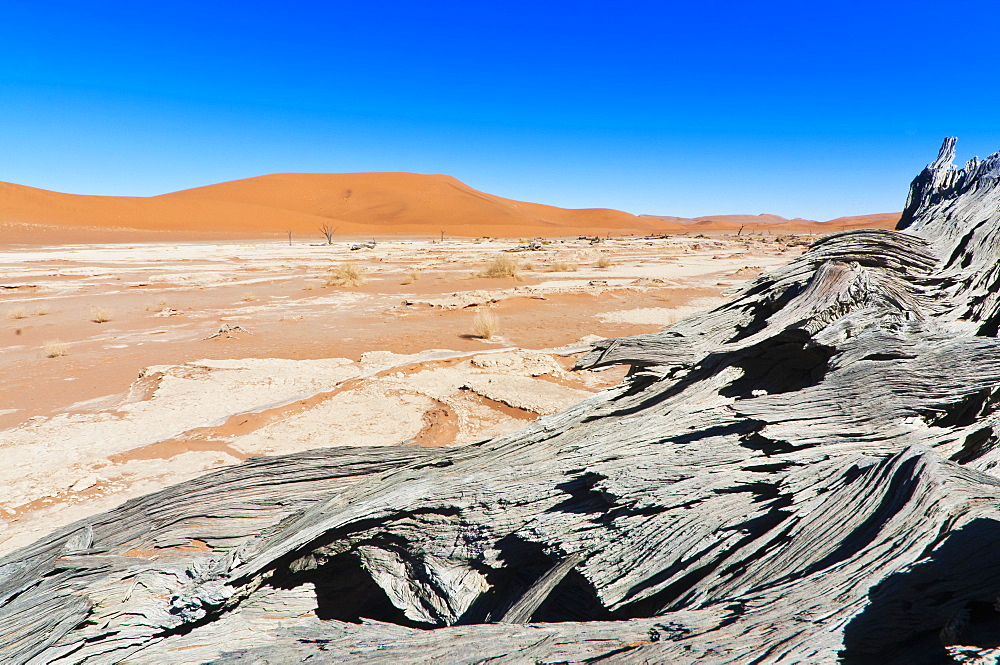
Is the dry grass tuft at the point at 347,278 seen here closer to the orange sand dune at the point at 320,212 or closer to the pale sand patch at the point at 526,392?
the pale sand patch at the point at 526,392

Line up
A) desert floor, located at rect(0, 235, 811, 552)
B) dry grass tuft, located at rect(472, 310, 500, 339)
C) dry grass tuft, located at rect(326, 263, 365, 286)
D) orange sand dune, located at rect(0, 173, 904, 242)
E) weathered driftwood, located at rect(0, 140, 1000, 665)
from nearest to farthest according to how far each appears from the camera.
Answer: weathered driftwood, located at rect(0, 140, 1000, 665), desert floor, located at rect(0, 235, 811, 552), dry grass tuft, located at rect(472, 310, 500, 339), dry grass tuft, located at rect(326, 263, 365, 286), orange sand dune, located at rect(0, 173, 904, 242)

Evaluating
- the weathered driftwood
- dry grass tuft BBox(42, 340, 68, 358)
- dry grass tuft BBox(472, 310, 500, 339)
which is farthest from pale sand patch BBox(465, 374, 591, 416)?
dry grass tuft BBox(42, 340, 68, 358)

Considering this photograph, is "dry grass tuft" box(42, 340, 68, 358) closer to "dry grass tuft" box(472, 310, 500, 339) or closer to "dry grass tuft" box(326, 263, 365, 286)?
"dry grass tuft" box(472, 310, 500, 339)

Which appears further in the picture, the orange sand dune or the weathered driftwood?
the orange sand dune

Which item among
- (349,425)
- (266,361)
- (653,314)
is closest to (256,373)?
(266,361)

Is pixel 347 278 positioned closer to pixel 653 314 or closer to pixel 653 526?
pixel 653 314

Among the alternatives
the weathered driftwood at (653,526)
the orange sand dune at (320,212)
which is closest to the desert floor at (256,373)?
the weathered driftwood at (653,526)

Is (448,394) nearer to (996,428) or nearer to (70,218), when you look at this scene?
(996,428)
